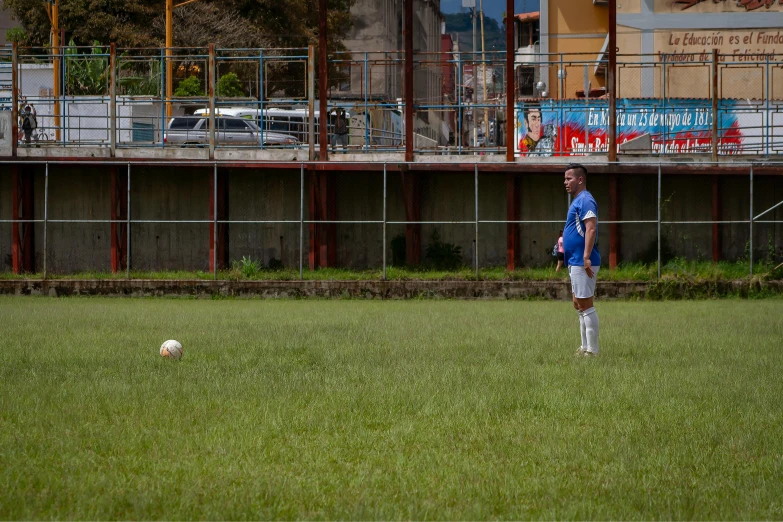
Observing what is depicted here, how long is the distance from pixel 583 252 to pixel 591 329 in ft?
2.95

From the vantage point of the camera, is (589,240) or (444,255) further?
(444,255)

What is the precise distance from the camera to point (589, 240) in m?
11.6

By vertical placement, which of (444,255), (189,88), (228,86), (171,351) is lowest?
(171,351)


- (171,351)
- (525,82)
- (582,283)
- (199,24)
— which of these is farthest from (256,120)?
(171,351)

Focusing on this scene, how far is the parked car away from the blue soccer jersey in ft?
63.6

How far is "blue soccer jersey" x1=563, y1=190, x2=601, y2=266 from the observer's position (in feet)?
38.7

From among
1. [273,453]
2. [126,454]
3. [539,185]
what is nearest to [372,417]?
[273,453]

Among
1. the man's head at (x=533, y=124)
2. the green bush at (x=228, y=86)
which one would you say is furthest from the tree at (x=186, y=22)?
the man's head at (x=533, y=124)

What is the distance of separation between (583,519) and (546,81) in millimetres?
35624

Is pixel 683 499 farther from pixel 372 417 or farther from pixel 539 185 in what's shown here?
pixel 539 185

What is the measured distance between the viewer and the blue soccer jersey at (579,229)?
38.7ft

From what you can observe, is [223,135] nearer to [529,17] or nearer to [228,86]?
[228,86]

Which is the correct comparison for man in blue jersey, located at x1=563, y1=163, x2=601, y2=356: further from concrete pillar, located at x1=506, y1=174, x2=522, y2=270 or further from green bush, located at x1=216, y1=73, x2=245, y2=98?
green bush, located at x1=216, y1=73, x2=245, y2=98

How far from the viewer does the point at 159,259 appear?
28.1 metres
